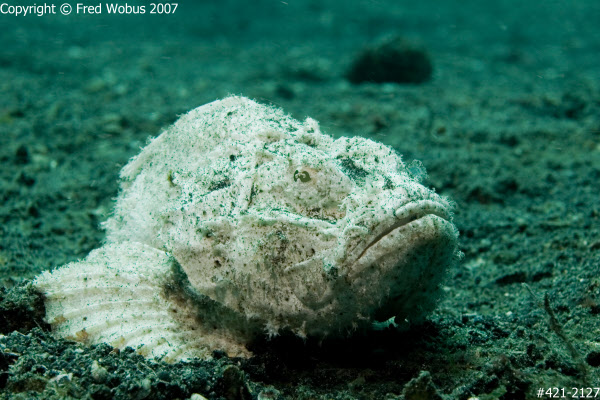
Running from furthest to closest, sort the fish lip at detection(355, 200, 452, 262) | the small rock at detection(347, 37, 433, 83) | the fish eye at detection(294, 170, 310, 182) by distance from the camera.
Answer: the small rock at detection(347, 37, 433, 83) < the fish eye at detection(294, 170, 310, 182) < the fish lip at detection(355, 200, 452, 262)

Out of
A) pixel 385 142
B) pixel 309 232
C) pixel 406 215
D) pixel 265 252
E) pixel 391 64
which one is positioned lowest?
pixel 385 142

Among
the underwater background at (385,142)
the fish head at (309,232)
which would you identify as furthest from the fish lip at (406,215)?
the underwater background at (385,142)

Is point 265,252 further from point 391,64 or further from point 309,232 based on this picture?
point 391,64

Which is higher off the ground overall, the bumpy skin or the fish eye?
the fish eye

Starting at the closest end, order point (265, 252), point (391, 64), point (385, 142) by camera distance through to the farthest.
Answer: point (265, 252) < point (385, 142) < point (391, 64)

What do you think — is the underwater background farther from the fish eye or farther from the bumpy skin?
the fish eye

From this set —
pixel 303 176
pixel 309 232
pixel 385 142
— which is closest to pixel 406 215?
pixel 309 232

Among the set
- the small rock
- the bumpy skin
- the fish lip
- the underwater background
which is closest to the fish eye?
the bumpy skin

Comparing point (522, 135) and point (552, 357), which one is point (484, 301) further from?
point (522, 135)
